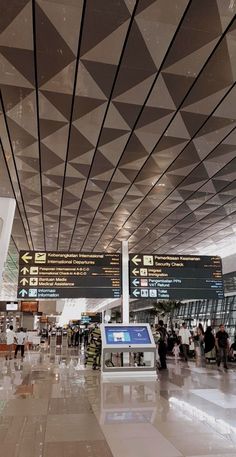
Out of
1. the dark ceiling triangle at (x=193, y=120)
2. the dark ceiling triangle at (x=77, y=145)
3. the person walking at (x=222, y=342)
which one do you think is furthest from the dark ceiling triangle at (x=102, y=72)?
the person walking at (x=222, y=342)

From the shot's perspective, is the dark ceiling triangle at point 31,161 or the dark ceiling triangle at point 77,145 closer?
the dark ceiling triangle at point 77,145

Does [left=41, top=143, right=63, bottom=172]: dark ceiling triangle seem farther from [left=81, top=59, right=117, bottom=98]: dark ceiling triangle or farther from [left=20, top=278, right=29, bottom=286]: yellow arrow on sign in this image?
[left=20, top=278, right=29, bottom=286]: yellow arrow on sign

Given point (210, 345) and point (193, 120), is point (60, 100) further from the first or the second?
point (210, 345)

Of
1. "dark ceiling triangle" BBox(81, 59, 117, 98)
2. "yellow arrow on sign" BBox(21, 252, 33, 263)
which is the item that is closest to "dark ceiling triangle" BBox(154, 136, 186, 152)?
"dark ceiling triangle" BBox(81, 59, 117, 98)

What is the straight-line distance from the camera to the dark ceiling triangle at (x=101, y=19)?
5.43 metres

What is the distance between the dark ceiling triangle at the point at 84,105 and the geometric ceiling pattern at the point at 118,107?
0.02 m

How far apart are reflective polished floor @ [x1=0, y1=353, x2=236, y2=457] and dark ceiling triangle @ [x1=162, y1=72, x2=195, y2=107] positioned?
577 centimetres

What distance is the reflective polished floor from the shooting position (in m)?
4.89

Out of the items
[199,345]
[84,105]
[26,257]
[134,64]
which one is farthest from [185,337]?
[134,64]

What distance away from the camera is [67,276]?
14562 mm

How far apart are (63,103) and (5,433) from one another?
5.82 metres

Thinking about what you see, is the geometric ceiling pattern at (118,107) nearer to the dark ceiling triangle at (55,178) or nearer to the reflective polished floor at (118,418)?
the dark ceiling triangle at (55,178)

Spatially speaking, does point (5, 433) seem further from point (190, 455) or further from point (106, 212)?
point (106, 212)

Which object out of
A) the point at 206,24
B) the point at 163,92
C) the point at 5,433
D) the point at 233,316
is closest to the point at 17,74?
the point at 163,92
